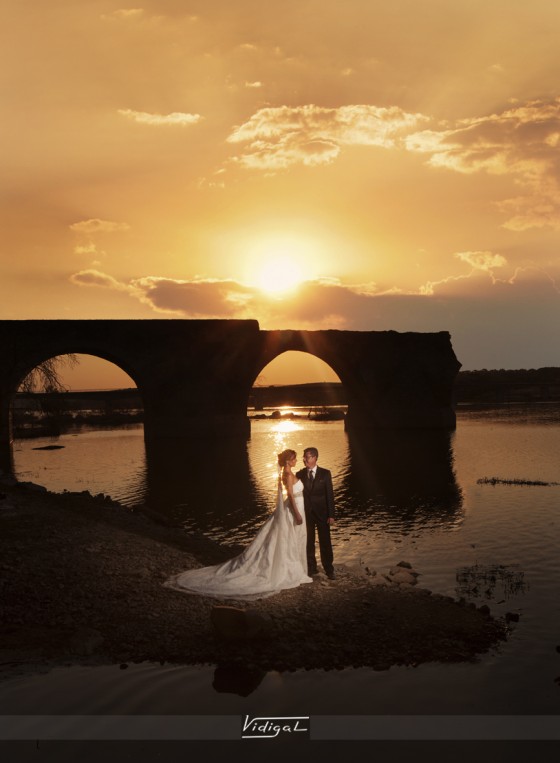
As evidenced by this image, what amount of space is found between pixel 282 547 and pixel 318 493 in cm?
89

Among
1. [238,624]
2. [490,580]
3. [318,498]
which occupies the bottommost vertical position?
[490,580]

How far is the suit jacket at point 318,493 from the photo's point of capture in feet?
31.5

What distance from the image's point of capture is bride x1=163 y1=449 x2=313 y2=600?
9.24 metres

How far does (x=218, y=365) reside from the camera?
4038 cm

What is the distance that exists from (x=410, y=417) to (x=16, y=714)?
41152 millimetres

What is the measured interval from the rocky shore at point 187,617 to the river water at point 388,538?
0.31m

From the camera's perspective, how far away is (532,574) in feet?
36.8

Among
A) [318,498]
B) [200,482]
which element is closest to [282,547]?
[318,498]

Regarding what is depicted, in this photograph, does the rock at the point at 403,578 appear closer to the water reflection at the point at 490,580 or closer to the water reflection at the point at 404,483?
the water reflection at the point at 490,580

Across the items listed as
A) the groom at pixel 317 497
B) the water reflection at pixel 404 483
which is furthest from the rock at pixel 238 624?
the water reflection at pixel 404 483

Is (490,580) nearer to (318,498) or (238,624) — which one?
(318,498)

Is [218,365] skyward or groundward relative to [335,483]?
skyward

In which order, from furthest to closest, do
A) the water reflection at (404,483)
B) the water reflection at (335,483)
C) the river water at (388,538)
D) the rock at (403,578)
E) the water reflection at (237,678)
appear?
the water reflection at (404,483) → the water reflection at (335,483) → the rock at (403,578) → the water reflection at (237,678) → the river water at (388,538)

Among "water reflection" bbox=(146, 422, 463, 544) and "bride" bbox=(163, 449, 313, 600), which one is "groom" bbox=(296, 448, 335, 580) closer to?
"bride" bbox=(163, 449, 313, 600)
